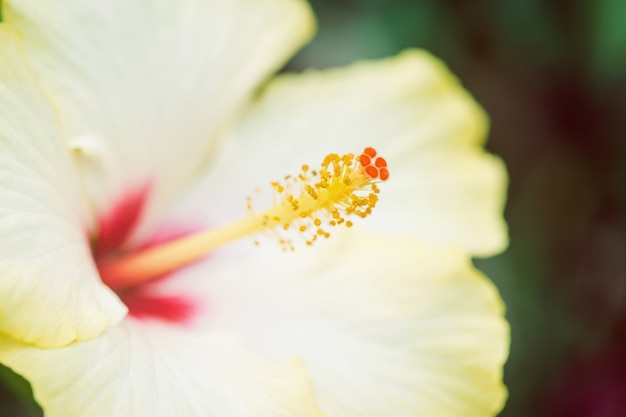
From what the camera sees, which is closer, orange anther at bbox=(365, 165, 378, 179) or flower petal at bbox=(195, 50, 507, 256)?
orange anther at bbox=(365, 165, 378, 179)

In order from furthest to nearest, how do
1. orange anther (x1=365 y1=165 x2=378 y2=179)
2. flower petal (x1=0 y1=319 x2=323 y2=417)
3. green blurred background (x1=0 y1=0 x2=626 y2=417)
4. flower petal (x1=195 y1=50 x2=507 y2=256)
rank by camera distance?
1. green blurred background (x1=0 y1=0 x2=626 y2=417)
2. flower petal (x1=195 y1=50 x2=507 y2=256)
3. orange anther (x1=365 y1=165 x2=378 y2=179)
4. flower petal (x1=0 y1=319 x2=323 y2=417)

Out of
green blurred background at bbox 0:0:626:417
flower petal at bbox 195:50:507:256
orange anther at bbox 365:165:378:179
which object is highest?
orange anther at bbox 365:165:378:179

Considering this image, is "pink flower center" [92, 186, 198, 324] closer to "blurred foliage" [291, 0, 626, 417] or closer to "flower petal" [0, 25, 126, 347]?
"flower petal" [0, 25, 126, 347]

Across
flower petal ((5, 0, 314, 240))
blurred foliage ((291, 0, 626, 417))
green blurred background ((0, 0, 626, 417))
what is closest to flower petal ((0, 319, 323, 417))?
flower petal ((5, 0, 314, 240))

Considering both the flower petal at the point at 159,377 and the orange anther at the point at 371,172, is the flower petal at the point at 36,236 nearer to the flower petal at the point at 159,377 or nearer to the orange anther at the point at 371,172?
the flower petal at the point at 159,377

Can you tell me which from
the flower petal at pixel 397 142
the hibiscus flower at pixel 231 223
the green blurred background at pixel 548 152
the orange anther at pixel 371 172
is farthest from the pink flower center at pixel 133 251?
the green blurred background at pixel 548 152

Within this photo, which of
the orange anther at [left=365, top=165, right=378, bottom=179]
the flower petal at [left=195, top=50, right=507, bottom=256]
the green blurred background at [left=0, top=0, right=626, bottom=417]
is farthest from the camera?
the green blurred background at [left=0, top=0, right=626, bottom=417]

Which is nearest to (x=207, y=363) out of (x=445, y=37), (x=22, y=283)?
(x=22, y=283)
